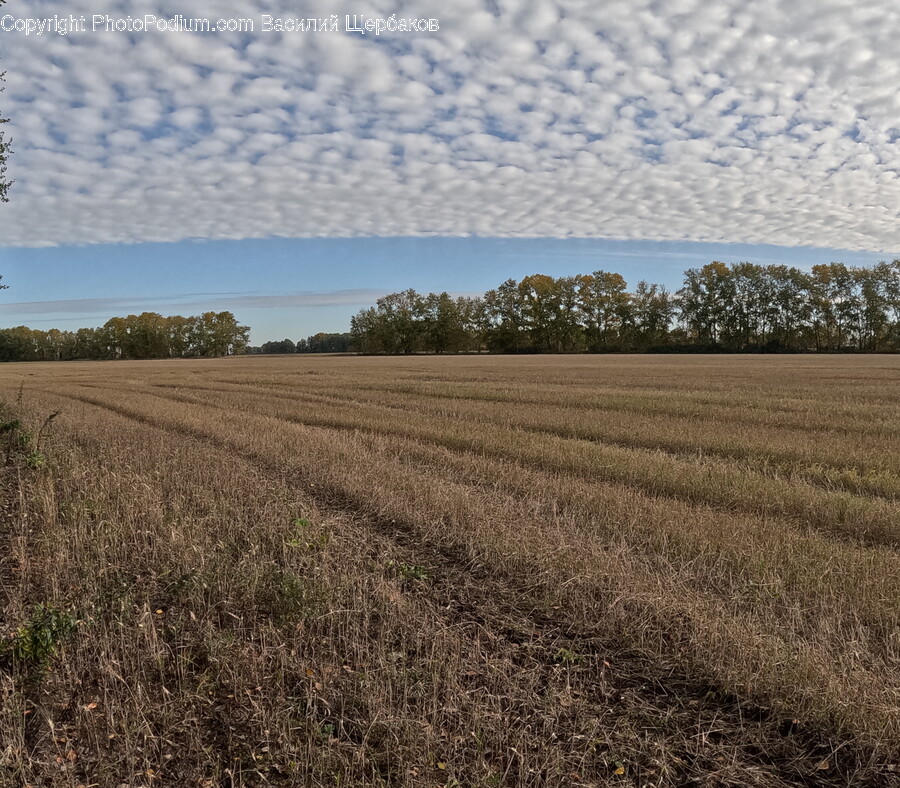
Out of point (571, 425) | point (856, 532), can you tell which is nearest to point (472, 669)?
point (856, 532)

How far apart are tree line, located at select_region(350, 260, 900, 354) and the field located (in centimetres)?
10663

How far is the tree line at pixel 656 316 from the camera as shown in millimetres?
106938

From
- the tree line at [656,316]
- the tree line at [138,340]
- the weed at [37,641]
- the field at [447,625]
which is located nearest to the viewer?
the field at [447,625]

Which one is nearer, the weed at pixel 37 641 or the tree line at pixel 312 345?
the weed at pixel 37 641

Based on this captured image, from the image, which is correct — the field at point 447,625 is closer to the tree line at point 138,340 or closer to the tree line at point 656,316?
the tree line at point 656,316

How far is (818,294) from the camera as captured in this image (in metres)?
110

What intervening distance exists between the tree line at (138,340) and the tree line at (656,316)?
38.0 metres

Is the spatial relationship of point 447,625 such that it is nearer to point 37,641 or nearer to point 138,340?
point 37,641

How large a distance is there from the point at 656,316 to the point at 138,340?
11353 centimetres

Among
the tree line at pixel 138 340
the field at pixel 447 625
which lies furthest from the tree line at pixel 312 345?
the field at pixel 447 625

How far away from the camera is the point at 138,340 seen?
456 feet

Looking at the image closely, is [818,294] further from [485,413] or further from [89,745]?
[89,745]

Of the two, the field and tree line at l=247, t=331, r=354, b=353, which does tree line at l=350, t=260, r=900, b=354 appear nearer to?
tree line at l=247, t=331, r=354, b=353

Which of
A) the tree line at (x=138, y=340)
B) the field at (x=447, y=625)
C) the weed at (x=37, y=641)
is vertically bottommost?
the field at (x=447, y=625)
